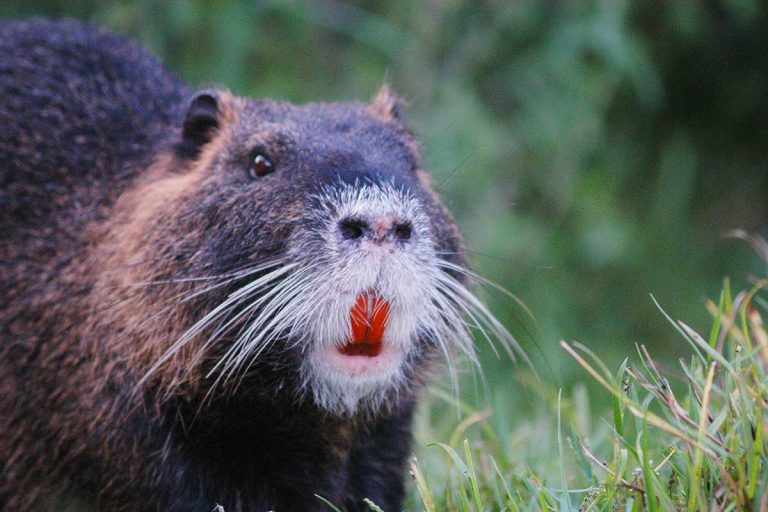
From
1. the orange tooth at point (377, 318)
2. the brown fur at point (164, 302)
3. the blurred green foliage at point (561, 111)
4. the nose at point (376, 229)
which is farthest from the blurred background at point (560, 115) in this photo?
the nose at point (376, 229)

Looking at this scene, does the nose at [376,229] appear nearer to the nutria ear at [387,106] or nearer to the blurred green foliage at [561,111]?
the nutria ear at [387,106]

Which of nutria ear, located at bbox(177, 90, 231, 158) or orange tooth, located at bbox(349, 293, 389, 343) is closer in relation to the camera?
orange tooth, located at bbox(349, 293, 389, 343)

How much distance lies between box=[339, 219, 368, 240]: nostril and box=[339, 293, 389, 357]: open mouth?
0.14 metres

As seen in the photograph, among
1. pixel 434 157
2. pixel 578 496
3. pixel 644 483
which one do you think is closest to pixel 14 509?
pixel 578 496

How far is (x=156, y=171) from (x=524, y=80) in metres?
3.59

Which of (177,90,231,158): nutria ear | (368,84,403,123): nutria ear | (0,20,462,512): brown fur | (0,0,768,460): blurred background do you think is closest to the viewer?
(0,20,462,512): brown fur

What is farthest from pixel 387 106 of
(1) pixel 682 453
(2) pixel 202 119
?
(1) pixel 682 453

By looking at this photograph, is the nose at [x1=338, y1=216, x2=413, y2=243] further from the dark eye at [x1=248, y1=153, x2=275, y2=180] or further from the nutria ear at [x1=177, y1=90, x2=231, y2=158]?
the nutria ear at [x1=177, y1=90, x2=231, y2=158]

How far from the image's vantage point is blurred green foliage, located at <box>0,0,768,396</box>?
6574 mm

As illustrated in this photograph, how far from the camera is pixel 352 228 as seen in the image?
2861 millimetres

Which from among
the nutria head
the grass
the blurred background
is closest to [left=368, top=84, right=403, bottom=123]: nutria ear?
the nutria head

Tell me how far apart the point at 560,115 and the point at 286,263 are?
13.2 ft

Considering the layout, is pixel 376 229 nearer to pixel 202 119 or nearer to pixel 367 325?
pixel 367 325

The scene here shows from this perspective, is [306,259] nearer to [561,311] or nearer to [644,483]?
[644,483]
